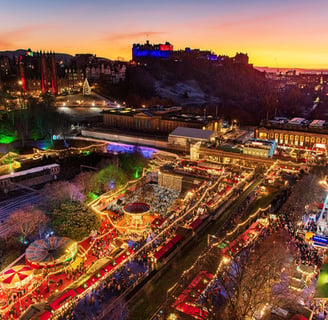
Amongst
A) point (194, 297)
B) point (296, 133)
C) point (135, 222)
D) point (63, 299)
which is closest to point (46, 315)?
point (63, 299)

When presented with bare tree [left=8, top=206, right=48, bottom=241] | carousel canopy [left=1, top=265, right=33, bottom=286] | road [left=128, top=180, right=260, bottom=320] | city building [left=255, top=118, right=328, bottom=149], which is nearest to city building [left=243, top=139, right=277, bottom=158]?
city building [left=255, top=118, right=328, bottom=149]

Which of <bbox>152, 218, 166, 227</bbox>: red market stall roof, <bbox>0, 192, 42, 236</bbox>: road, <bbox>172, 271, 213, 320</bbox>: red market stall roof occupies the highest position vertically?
<bbox>172, 271, 213, 320</bbox>: red market stall roof

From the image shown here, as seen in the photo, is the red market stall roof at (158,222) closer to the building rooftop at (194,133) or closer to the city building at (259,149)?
the city building at (259,149)

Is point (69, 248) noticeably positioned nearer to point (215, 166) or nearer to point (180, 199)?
point (180, 199)

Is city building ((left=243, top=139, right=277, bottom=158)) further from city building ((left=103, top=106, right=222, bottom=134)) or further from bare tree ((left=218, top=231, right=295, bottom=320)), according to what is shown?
bare tree ((left=218, top=231, right=295, bottom=320))

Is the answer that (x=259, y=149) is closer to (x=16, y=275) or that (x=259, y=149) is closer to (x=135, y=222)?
(x=135, y=222)

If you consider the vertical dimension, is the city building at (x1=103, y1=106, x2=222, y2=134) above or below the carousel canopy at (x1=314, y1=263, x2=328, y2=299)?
above

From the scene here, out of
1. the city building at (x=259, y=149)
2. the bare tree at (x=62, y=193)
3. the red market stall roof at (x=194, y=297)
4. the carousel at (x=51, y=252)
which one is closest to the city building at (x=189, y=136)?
the city building at (x=259, y=149)
